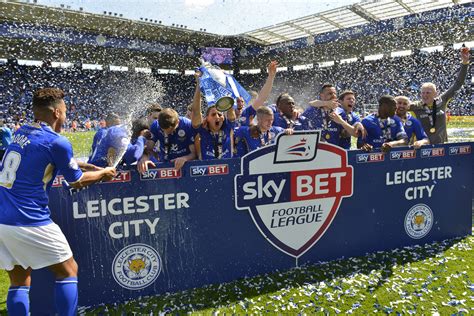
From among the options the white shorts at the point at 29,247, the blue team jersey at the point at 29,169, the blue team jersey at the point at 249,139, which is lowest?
the white shorts at the point at 29,247

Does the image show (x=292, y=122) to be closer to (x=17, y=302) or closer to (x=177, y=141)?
(x=177, y=141)

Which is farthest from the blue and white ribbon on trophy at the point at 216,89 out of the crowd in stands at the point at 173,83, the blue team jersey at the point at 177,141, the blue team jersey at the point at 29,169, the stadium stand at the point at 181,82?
the stadium stand at the point at 181,82

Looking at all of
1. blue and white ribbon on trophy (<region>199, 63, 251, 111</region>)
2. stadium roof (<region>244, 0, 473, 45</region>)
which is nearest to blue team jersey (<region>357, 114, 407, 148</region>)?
blue and white ribbon on trophy (<region>199, 63, 251, 111</region>)

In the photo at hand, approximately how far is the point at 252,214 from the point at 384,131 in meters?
1.93

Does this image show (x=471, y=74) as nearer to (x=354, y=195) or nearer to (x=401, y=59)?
(x=401, y=59)

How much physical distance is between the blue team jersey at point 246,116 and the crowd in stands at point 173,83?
22.6 metres

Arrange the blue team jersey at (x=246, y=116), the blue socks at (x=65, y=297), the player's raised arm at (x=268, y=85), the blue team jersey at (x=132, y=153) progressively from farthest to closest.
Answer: the blue team jersey at (x=246, y=116)
the player's raised arm at (x=268, y=85)
the blue team jersey at (x=132, y=153)
the blue socks at (x=65, y=297)

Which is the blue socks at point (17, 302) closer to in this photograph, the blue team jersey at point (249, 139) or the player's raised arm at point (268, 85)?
the blue team jersey at point (249, 139)

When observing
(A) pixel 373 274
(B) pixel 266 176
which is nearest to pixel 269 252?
(B) pixel 266 176

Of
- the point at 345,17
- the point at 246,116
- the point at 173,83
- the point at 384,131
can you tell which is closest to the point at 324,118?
the point at 384,131

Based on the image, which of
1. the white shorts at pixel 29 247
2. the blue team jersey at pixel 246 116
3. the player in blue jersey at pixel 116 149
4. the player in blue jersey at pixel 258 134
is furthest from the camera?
the blue team jersey at pixel 246 116

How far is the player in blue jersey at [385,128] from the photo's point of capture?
4.27 m

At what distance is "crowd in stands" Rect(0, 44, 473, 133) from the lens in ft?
93.6

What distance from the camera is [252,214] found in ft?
11.8
